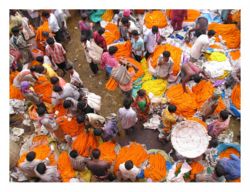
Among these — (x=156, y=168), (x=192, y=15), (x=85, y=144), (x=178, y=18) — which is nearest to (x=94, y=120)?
(x=85, y=144)

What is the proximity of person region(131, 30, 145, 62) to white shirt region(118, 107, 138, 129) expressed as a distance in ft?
8.14

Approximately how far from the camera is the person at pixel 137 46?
1040 cm

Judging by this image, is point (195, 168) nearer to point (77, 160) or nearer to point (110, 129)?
point (110, 129)

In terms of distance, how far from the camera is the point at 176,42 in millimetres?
11609

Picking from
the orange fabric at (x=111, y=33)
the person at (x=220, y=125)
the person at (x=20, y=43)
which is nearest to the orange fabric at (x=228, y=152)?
the person at (x=220, y=125)

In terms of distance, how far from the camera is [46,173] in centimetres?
866

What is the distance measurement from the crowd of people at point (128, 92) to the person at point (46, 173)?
0.03 m

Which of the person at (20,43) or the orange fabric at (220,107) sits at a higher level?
the person at (20,43)

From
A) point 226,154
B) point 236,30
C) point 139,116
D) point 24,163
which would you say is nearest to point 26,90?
point 24,163

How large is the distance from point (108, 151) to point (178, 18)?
5025mm

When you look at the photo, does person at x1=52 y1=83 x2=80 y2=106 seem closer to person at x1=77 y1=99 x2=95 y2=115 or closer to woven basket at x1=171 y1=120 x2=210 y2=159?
person at x1=77 y1=99 x2=95 y2=115

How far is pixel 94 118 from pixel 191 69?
128 inches

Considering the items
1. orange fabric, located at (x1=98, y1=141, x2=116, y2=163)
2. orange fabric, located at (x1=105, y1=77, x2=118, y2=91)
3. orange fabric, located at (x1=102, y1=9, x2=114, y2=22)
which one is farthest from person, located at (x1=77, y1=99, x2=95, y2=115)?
orange fabric, located at (x1=102, y1=9, x2=114, y2=22)

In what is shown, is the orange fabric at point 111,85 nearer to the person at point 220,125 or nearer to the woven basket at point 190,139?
the woven basket at point 190,139
